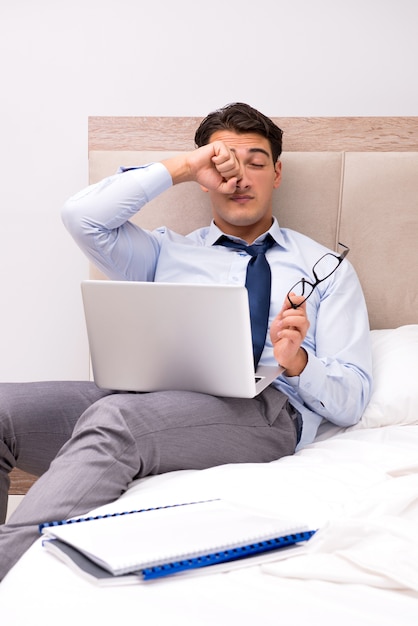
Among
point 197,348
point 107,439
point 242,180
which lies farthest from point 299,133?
point 107,439

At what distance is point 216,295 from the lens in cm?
144

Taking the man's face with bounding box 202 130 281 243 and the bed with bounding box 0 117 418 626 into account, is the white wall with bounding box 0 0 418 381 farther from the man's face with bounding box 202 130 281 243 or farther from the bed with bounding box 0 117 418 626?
the man's face with bounding box 202 130 281 243

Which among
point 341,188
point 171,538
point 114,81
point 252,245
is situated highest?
point 114,81

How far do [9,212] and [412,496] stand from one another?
1.82 meters

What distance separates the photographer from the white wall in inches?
95.0

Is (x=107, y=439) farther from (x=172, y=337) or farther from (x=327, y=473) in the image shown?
(x=327, y=473)

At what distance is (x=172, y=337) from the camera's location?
1.51m

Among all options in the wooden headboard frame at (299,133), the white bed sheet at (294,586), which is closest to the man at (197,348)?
the wooden headboard frame at (299,133)

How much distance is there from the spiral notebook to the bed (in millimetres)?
20

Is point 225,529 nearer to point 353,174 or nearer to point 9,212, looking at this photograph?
point 353,174

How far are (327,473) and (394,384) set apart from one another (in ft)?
1.70

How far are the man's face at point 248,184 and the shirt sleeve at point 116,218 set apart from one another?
0.19m

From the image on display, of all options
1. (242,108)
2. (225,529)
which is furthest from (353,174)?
(225,529)

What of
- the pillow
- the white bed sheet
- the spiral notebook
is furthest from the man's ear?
the spiral notebook
